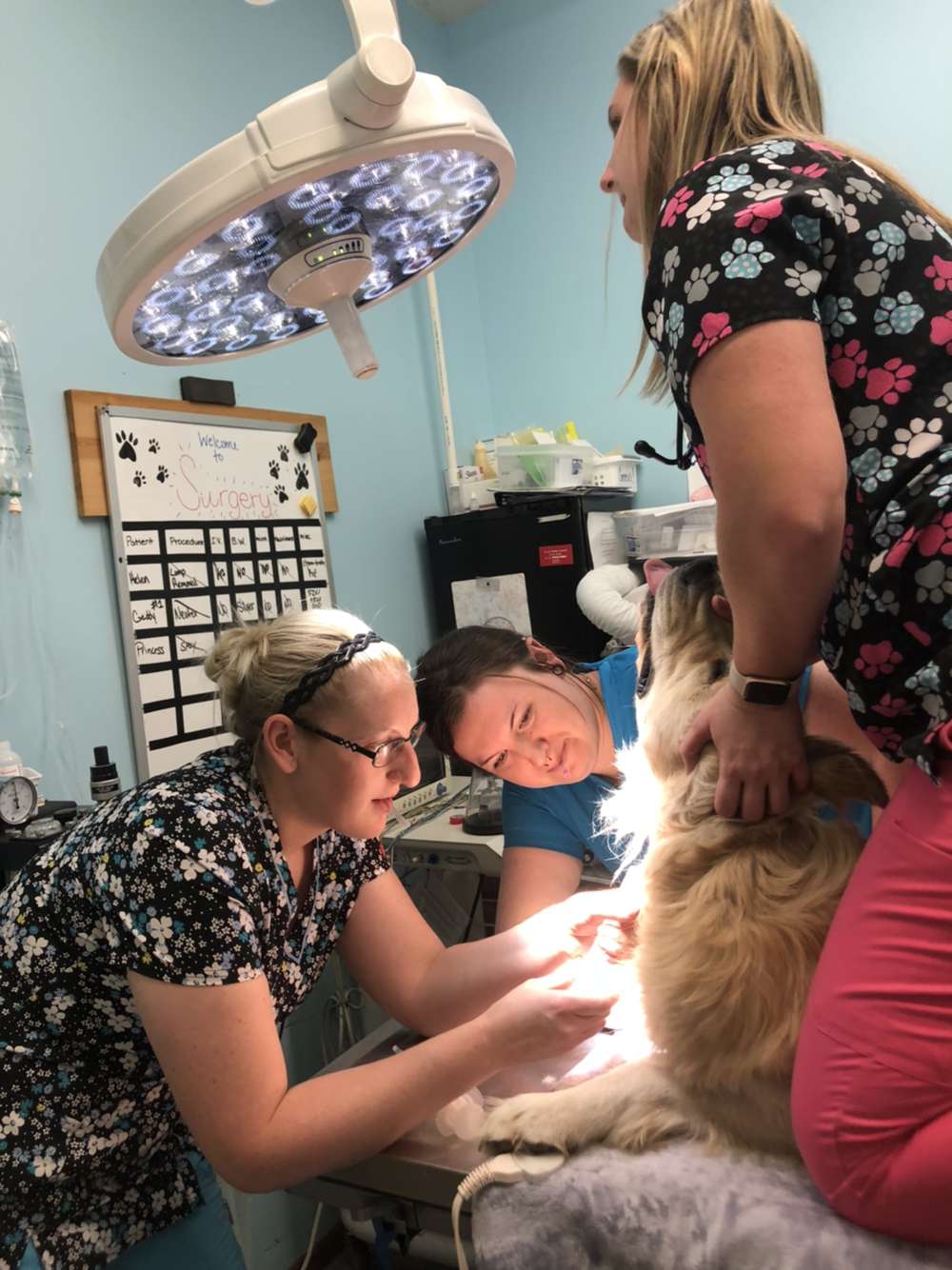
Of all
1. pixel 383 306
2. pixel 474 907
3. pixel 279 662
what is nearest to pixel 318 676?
pixel 279 662

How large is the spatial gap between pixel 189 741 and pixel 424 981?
3.76 ft

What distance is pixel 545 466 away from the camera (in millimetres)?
2879

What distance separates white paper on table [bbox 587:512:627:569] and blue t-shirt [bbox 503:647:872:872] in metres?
1.05

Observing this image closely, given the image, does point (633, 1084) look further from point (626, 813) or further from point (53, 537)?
point (53, 537)

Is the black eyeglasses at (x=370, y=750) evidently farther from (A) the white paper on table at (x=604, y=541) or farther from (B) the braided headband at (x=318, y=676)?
(A) the white paper on table at (x=604, y=541)

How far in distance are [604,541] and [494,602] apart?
39 cm

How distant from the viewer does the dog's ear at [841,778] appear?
95 cm

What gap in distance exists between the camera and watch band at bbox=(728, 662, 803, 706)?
83 centimetres

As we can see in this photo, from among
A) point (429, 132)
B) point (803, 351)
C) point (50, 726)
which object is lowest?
point (50, 726)

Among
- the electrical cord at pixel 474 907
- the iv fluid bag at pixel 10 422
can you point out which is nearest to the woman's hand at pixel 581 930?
the electrical cord at pixel 474 907

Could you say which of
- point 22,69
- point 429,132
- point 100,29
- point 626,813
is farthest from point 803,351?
point 100,29

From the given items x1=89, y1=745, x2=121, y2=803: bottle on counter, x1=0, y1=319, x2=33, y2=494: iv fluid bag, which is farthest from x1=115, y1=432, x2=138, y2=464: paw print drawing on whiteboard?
x1=89, y1=745, x2=121, y2=803: bottle on counter

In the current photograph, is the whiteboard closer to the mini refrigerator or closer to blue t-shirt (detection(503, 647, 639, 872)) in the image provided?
the mini refrigerator

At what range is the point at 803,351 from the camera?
28.9 inches
